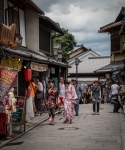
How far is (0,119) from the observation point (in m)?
10.1

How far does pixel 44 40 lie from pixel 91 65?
2993cm

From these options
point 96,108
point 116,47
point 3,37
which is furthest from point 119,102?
point 116,47

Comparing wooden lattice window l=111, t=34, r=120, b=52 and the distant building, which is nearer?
wooden lattice window l=111, t=34, r=120, b=52

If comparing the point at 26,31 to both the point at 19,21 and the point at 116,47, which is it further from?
the point at 116,47

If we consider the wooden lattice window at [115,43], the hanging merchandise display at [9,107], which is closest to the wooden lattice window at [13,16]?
the hanging merchandise display at [9,107]

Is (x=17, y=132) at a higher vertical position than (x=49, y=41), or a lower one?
Answer: lower

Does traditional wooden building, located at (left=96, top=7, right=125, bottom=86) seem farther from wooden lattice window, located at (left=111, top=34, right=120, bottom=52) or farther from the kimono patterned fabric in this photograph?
the kimono patterned fabric

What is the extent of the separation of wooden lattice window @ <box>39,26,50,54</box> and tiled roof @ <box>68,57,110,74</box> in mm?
25445

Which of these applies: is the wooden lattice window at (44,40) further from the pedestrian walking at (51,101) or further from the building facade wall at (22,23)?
the pedestrian walking at (51,101)

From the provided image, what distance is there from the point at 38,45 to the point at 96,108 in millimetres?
6137

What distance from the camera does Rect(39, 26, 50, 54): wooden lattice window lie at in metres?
23.1

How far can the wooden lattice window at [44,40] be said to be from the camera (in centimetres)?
2308

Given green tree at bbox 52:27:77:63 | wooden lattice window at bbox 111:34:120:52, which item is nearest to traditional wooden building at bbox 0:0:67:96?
green tree at bbox 52:27:77:63

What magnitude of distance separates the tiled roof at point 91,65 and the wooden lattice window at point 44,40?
83.5 feet
